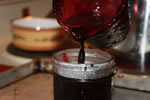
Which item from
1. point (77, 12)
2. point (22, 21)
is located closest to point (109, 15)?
point (77, 12)

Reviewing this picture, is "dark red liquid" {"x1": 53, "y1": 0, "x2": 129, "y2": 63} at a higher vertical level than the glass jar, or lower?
higher

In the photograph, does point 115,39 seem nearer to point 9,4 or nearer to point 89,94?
point 89,94

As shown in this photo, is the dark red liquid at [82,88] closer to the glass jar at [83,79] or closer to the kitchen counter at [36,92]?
the glass jar at [83,79]

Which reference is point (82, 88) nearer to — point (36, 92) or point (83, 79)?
point (83, 79)

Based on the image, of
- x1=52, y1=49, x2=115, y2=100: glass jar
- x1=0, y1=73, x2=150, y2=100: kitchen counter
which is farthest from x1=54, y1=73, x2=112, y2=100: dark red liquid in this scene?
x1=0, y1=73, x2=150, y2=100: kitchen counter

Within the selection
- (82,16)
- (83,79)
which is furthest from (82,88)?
(82,16)

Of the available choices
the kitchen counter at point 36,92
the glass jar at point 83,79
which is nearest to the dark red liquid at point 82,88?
the glass jar at point 83,79

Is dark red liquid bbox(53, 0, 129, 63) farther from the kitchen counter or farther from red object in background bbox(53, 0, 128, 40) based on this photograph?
the kitchen counter
